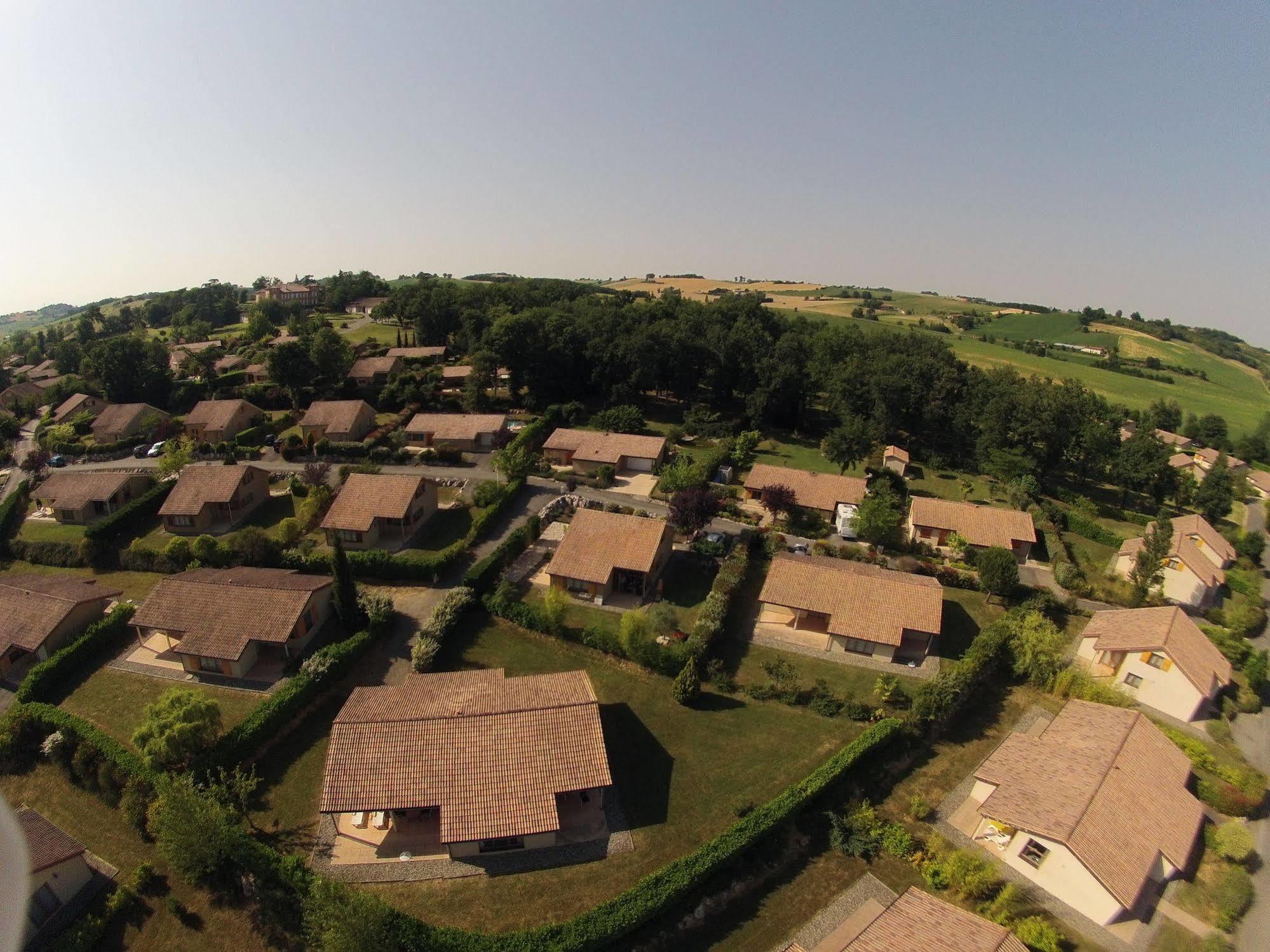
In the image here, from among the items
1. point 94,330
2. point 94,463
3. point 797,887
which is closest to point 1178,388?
point 797,887

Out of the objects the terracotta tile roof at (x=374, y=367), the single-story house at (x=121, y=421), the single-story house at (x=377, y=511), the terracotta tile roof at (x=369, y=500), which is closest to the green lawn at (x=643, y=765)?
the single-story house at (x=377, y=511)

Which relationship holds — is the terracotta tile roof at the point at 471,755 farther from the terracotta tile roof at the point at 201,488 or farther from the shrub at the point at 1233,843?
the terracotta tile roof at the point at 201,488

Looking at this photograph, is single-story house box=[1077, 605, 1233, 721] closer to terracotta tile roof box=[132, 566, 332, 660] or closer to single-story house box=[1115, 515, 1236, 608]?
single-story house box=[1115, 515, 1236, 608]

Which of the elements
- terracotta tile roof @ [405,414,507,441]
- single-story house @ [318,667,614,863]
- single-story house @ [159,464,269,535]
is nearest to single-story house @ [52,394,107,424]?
single-story house @ [159,464,269,535]

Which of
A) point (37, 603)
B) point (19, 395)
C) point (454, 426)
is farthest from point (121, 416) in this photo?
point (37, 603)

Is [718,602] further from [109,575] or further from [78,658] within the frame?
[109,575]

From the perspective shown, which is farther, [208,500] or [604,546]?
[208,500]

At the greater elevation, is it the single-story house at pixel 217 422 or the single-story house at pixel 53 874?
the single-story house at pixel 217 422
